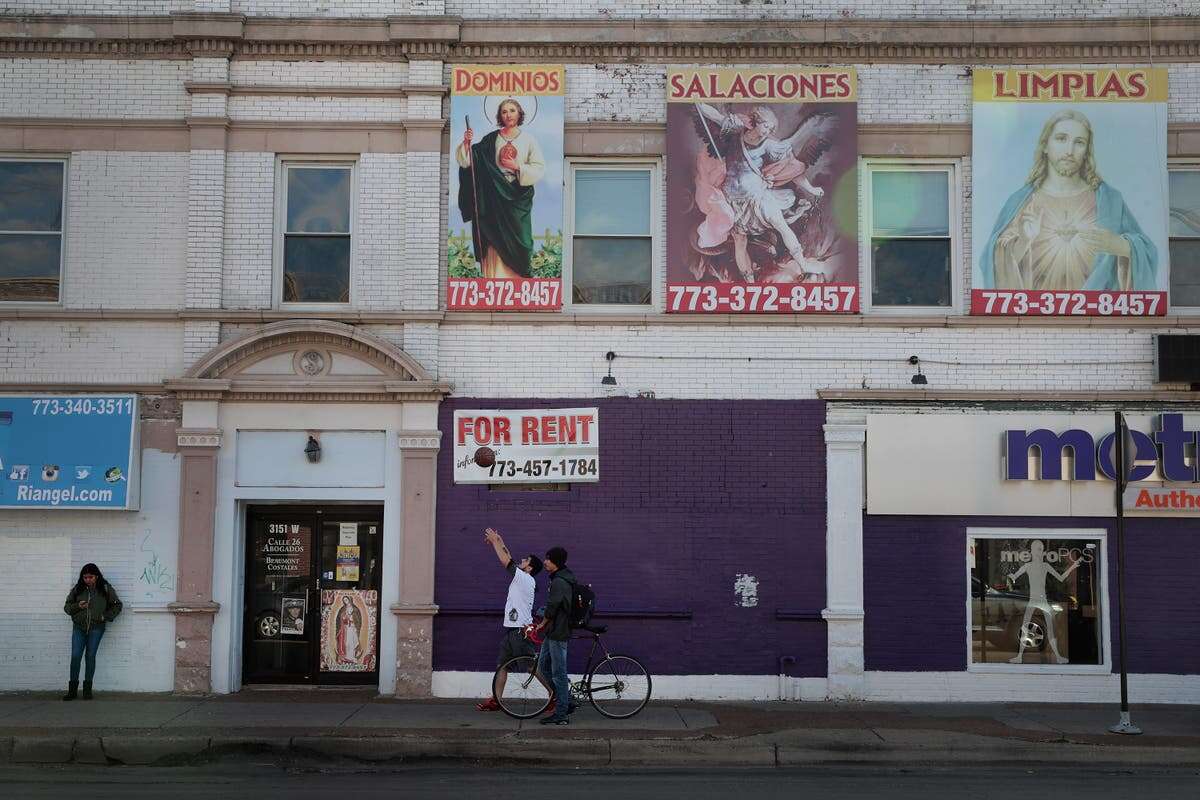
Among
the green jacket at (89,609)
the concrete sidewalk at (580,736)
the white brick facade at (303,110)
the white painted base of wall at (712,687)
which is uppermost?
the white brick facade at (303,110)

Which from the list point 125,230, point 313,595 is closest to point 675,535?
point 313,595

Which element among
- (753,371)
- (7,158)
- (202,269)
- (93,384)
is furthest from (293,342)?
(753,371)

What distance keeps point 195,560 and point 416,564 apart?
2615 millimetres

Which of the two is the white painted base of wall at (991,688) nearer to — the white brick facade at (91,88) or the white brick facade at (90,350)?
the white brick facade at (90,350)

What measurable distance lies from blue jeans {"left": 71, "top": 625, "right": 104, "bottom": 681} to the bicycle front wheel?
5.76m

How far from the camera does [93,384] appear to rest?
13914mm

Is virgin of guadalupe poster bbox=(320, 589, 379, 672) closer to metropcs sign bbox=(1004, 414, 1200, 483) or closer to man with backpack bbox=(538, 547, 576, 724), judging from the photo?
man with backpack bbox=(538, 547, 576, 724)

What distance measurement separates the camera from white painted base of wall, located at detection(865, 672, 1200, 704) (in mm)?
13594

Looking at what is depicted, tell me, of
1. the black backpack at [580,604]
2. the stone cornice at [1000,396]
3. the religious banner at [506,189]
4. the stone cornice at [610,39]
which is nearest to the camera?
the black backpack at [580,604]

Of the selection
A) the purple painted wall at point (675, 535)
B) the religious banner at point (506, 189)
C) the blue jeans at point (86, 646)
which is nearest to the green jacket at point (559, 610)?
the purple painted wall at point (675, 535)

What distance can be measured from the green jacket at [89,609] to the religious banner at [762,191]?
24.3 feet

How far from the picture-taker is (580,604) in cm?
1216

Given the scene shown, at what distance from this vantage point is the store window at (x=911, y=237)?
46.7ft

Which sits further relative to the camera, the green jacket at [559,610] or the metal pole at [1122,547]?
the green jacket at [559,610]
